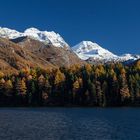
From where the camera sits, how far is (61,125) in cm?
13512

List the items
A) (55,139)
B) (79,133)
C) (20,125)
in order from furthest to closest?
(20,125)
(79,133)
(55,139)

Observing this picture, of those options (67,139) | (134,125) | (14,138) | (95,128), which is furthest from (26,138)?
(134,125)

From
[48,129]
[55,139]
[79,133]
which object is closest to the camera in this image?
[55,139]

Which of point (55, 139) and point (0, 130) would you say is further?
point (0, 130)

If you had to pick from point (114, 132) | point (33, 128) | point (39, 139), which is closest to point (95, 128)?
point (114, 132)

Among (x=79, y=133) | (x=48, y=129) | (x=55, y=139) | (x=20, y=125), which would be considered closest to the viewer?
(x=55, y=139)

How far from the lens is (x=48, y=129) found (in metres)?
123

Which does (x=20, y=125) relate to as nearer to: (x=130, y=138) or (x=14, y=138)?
(x=14, y=138)

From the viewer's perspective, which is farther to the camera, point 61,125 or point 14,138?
point 61,125

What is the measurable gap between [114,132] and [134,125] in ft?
68.7

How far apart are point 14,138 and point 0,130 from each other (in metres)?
17.5

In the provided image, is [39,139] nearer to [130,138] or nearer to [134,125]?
[130,138]

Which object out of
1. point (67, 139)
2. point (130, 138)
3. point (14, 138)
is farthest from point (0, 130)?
point (130, 138)

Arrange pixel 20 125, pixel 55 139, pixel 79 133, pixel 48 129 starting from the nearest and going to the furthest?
1. pixel 55 139
2. pixel 79 133
3. pixel 48 129
4. pixel 20 125
